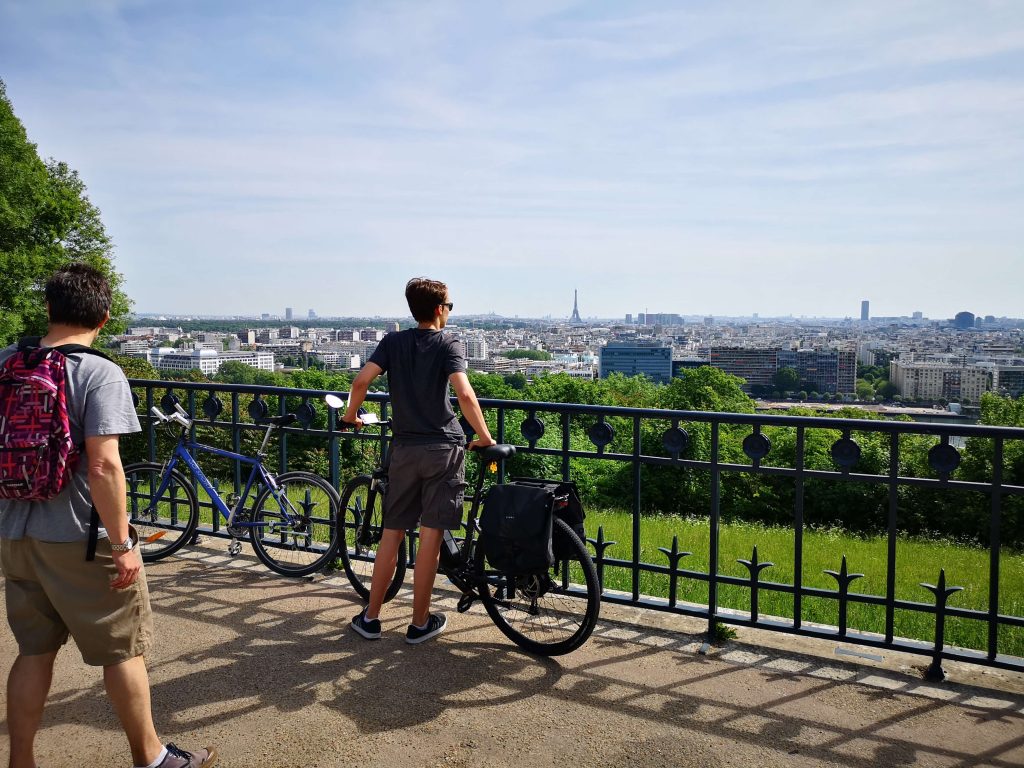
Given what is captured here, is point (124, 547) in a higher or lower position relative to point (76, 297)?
lower

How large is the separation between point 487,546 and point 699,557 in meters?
5.98

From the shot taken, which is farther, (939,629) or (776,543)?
(776,543)

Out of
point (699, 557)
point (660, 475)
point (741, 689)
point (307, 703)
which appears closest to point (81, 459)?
point (307, 703)

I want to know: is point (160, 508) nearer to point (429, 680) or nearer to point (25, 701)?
point (429, 680)

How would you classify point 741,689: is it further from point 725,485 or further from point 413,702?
point 725,485

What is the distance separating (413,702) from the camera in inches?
152

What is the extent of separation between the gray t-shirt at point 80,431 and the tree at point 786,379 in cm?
11162

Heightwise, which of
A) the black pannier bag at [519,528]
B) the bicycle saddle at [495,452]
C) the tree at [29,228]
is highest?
the tree at [29,228]

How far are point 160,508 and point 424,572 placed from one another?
304 cm

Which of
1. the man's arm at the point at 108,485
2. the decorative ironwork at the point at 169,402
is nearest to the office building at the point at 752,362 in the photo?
the decorative ironwork at the point at 169,402

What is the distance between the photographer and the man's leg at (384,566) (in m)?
4.62

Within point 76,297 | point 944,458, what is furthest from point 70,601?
point 944,458

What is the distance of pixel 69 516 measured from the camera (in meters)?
2.85

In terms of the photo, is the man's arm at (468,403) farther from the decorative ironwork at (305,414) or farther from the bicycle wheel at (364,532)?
the decorative ironwork at (305,414)
